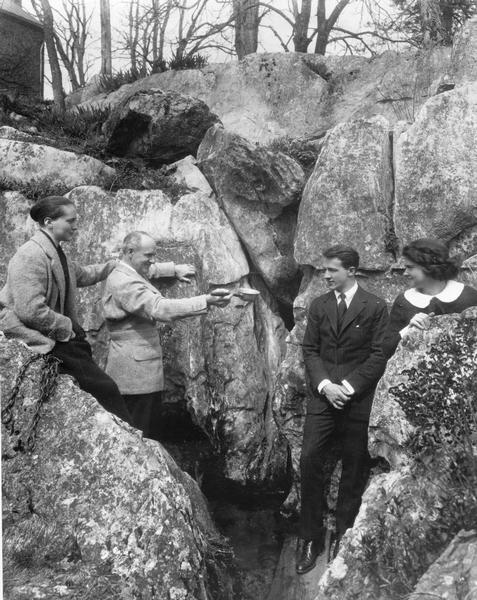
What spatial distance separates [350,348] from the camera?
5.49 metres

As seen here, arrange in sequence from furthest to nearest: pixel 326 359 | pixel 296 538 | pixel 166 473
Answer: pixel 296 538, pixel 326 359, pixel 166 473

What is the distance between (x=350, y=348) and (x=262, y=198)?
10.2 ft

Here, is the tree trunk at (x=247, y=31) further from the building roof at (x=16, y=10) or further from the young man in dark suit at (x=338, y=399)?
the young man in dark suit at (x=338, y=399)

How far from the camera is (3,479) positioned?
4070mm

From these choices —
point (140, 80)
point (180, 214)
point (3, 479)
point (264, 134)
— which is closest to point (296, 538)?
point (3, 479)

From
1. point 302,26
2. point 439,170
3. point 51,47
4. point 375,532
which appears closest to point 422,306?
point 375,532

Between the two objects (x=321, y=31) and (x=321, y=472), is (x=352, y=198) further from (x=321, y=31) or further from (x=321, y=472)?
(x=321, y=31)

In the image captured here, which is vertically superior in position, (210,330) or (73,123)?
(73,123)

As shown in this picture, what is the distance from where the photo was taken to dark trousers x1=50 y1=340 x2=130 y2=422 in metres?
5.09

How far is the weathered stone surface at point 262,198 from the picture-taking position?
26.2 ft

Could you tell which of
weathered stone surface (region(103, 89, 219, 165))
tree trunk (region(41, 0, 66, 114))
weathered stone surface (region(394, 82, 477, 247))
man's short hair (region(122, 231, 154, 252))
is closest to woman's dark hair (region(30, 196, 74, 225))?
man's short hair (region(122, 231, 154, 252))

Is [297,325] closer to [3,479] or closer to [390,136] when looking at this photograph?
[390,136]

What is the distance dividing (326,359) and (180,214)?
3053 millimetres

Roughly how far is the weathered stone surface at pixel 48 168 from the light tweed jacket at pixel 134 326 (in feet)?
9.47
